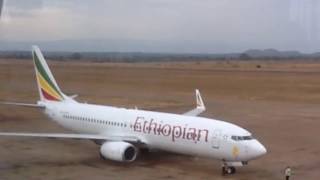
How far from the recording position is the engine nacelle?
10.5m

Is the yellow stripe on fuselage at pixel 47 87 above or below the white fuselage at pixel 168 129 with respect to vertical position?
above

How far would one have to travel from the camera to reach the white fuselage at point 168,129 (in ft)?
32.3

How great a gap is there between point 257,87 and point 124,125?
774 inches

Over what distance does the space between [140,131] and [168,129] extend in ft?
2.49

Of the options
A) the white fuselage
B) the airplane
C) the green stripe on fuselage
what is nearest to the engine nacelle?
the airplane

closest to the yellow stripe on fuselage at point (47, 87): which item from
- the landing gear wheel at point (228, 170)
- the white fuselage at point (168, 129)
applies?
→ the white fuselage at point (168, 129)

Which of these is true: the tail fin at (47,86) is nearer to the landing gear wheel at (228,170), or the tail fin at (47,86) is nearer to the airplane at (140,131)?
the airplane at (140,131)

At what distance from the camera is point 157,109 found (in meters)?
19.3

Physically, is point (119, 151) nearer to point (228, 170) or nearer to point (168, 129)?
point (168, 129)

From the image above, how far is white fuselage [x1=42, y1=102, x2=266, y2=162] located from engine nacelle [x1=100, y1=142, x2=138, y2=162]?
1.56ft

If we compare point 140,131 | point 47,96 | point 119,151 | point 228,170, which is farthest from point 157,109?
point 228,170

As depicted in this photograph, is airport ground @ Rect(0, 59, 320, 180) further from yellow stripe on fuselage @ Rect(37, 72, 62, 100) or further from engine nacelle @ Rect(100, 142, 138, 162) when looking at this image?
yellow stripe on fuselage @ Rect(37, 72, 62, 100)

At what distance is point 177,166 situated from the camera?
10.7 metres

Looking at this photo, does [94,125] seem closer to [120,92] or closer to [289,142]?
[289,142]
